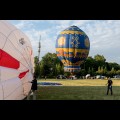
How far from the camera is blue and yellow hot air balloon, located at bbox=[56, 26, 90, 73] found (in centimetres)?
3011

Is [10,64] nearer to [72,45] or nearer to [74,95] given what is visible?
[74,95]

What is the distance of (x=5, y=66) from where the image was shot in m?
7.99

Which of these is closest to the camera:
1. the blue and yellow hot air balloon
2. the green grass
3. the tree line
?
the green grass

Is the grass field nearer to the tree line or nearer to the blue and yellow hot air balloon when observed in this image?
the blue and yellow hot air balloon

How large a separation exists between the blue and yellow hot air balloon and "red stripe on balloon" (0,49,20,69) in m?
21.2

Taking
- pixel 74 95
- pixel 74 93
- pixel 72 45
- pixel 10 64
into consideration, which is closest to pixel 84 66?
pixel 72 45

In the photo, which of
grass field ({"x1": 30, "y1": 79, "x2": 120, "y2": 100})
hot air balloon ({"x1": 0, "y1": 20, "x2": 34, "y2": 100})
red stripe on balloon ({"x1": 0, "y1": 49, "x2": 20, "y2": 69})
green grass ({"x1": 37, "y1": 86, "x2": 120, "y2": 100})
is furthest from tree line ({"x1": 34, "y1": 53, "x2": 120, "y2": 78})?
red stripe on balloon ({"x1": 0, "y1": 49, "x2": 20, "y2": 69})

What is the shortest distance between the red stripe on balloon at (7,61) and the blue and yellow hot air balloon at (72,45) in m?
21.2

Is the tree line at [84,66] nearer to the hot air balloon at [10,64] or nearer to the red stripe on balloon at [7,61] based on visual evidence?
the hot air balloon at [10,64]
